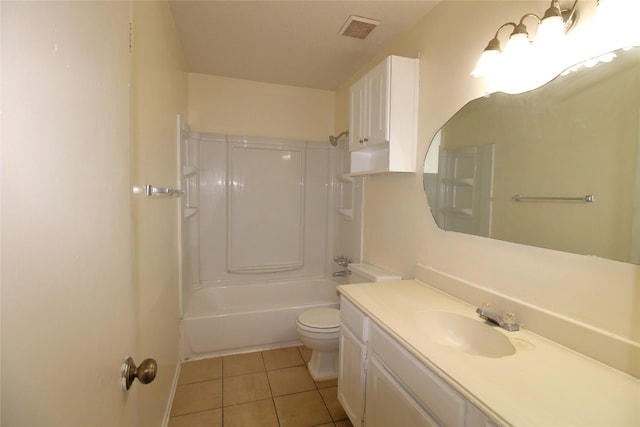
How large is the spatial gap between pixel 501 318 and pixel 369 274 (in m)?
1.02

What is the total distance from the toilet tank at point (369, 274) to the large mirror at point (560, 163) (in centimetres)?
66

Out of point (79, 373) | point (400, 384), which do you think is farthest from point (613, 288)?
point (79, 373)

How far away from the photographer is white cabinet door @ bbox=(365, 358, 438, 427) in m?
1.05

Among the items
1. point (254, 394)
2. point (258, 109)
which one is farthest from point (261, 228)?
point (254, 394)

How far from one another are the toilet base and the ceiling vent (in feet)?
7.74

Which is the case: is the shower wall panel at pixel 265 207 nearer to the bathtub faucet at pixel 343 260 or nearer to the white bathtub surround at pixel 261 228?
the white bathtub surround at pixel 261 228

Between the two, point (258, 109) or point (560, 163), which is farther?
point (258, 109)

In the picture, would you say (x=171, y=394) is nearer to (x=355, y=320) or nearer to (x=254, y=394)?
(x=254, y=394)

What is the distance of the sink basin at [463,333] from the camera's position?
118 centimetres

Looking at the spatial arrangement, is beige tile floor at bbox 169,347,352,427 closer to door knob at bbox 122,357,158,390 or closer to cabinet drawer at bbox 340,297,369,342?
cabinet drawer at bbox 340,297,369,342

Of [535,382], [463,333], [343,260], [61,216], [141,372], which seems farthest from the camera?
[343,260]

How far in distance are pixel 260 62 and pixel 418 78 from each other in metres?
1.45

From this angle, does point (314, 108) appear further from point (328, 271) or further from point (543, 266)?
point (543, 266)

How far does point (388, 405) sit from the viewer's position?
1229 millimetres
